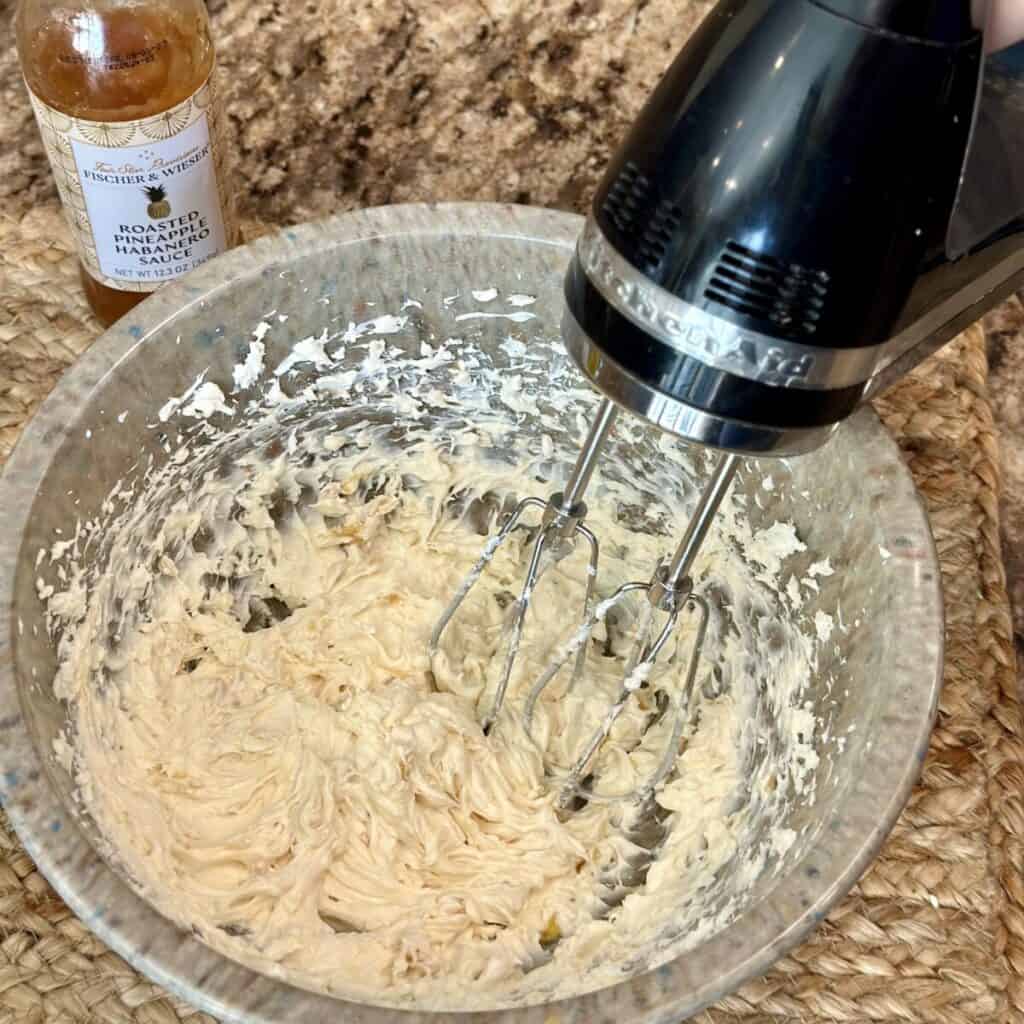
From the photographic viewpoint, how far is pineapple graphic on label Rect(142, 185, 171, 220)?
2.72 ft

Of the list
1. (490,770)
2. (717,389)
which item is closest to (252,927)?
(490,770)

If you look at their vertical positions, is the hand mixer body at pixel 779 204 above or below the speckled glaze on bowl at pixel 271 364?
above

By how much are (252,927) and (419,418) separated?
16.0 inches

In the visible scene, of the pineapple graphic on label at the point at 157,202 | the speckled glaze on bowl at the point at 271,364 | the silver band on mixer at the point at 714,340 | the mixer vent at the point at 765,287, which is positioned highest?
the mixer vent at the point at 765,287

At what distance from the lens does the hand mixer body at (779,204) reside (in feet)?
1.60

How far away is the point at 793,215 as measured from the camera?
498 millimetres

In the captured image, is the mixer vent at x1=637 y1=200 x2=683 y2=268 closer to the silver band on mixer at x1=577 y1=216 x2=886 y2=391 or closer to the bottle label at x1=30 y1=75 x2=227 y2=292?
the silver band on mixer at x1=577 y1=216 x2=886 y2=391

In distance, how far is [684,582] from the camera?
0.75 metres

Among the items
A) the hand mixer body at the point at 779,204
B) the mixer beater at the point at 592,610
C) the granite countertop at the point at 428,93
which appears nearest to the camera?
the hand mixer body at the point at 779,204

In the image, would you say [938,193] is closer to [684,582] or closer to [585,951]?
[684,582]

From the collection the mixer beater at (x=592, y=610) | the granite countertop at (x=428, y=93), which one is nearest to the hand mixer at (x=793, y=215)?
the mixer beater at (x=592, y=610)

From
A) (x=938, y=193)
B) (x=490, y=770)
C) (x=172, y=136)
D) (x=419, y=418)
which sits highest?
(x=938, y=193)

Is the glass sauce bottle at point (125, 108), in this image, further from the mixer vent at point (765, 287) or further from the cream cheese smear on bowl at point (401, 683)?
the mixer vent at point (765, 287)

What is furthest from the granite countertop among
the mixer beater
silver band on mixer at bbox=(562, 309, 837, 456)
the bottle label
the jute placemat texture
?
silver band on mixer at bbox=(562, 309, 837, 456)
